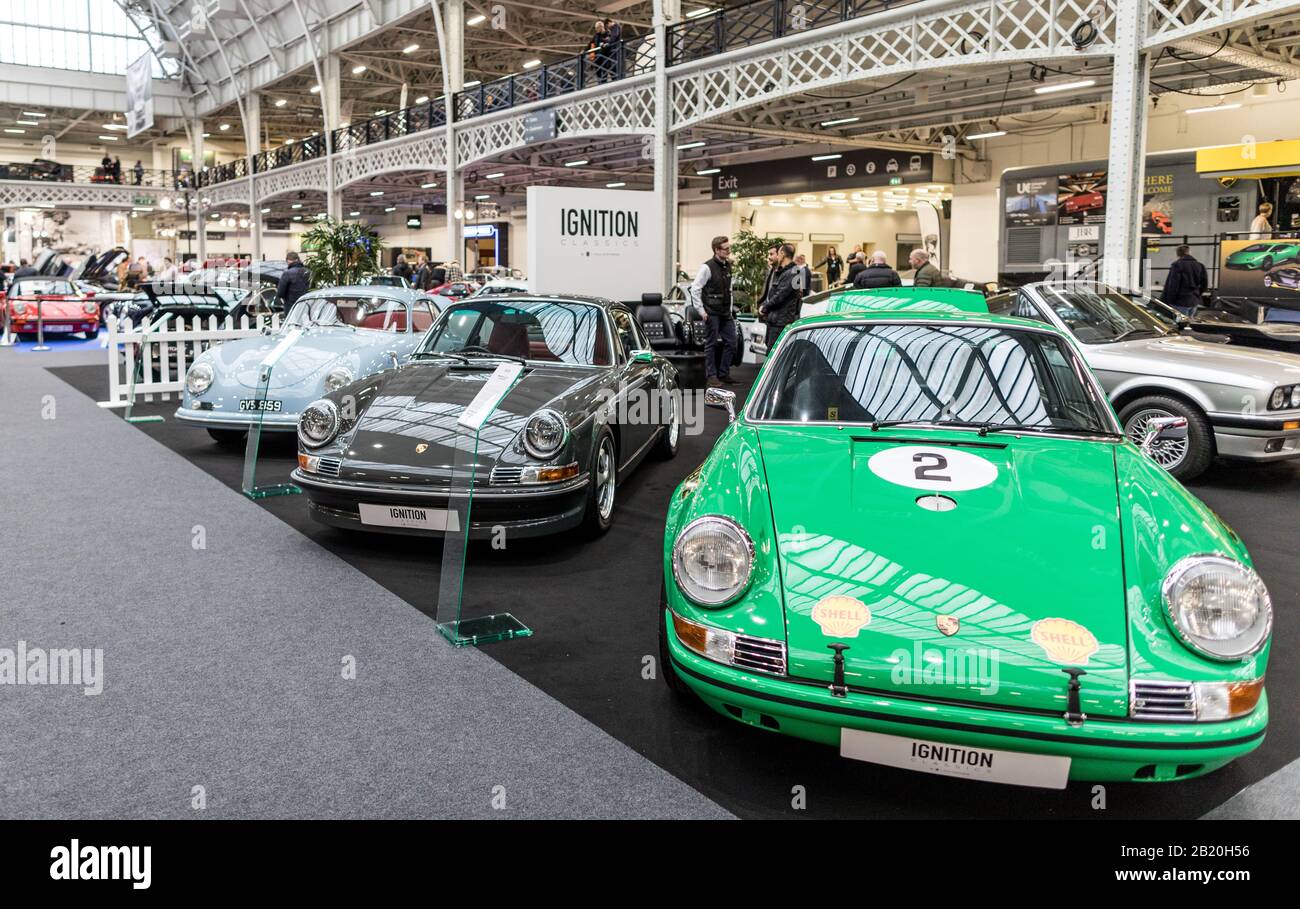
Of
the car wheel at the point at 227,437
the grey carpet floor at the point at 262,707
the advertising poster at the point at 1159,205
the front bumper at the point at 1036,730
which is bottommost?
the grey carpet floor at the point at 262,707

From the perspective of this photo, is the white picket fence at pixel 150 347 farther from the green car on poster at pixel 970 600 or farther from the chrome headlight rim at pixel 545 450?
the green car on poster at pixel 970 600

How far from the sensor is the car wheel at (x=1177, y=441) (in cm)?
706

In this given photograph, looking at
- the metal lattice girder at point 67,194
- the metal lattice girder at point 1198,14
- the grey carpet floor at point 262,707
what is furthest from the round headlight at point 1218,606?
the metal lattice girder at point 67,194

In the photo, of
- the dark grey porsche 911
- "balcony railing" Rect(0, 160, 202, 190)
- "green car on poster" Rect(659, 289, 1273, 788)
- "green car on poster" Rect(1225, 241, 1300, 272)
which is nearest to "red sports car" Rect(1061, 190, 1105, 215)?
"green car on poster" Rect(1225, 241, 1300, 272)

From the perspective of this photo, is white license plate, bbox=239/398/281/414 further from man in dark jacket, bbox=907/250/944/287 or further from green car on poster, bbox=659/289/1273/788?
man in dark jacket, bbox=907/250/944/287

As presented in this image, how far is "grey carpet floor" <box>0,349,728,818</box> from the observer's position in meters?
2.82

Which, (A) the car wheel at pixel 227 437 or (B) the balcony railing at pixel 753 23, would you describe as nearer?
(A) the car wheel at pixel 227 437

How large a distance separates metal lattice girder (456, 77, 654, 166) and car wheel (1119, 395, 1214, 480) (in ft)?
35.8

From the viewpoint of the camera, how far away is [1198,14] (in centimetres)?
961

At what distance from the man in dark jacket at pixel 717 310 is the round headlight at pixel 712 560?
9.05 meters

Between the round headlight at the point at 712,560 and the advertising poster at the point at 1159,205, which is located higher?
the advertising poster at the point at 1159,205

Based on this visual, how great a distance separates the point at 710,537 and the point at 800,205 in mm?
31861
